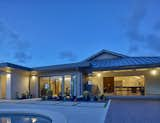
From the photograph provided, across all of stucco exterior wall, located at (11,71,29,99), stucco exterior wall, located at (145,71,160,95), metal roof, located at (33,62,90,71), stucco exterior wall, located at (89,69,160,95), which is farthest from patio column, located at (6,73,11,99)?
stucco exterior wall, located at (145,71,160,95)

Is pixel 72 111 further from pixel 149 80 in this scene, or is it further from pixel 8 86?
pixel 149 80

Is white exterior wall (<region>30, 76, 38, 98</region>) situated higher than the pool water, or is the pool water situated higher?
white exterior wall (<region>30, 76, 38, 98</region>)

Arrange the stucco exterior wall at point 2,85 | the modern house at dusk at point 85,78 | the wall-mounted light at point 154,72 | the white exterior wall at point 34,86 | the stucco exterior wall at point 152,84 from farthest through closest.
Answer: the white exterior wall at point 34,86, the stucco exterior wall at point 2,85, the stucco exterior wall at point 152,84, the wall-mounted light at point 154,72, the modern house at dusk at point 85,78

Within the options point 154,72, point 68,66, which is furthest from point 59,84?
point 154,72

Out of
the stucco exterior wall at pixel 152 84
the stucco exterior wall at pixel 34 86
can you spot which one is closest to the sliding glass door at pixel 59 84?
the stucco exterior wall at pixel 34 86

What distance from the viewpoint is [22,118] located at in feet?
34.1

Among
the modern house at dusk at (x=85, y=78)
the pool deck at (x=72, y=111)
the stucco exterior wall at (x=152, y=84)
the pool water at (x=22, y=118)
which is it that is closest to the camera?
the pool deck at (x=72, y=111)

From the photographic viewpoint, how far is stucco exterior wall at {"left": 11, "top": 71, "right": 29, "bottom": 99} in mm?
19516

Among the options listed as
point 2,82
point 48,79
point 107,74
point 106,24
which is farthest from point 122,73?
point 2,82

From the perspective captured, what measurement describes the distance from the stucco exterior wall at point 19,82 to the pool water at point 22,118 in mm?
8891

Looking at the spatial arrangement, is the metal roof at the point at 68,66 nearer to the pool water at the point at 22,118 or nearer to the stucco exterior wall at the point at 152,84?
the stucco exterior wall at the point at 152,84

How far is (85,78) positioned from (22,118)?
9.70 m

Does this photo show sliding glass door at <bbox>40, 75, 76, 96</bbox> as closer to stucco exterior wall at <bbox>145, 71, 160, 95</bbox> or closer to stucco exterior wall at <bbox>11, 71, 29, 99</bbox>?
stucco exterior wall at <bbox>11, 71, 29, 99</bbox>

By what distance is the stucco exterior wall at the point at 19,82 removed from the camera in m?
19.5
